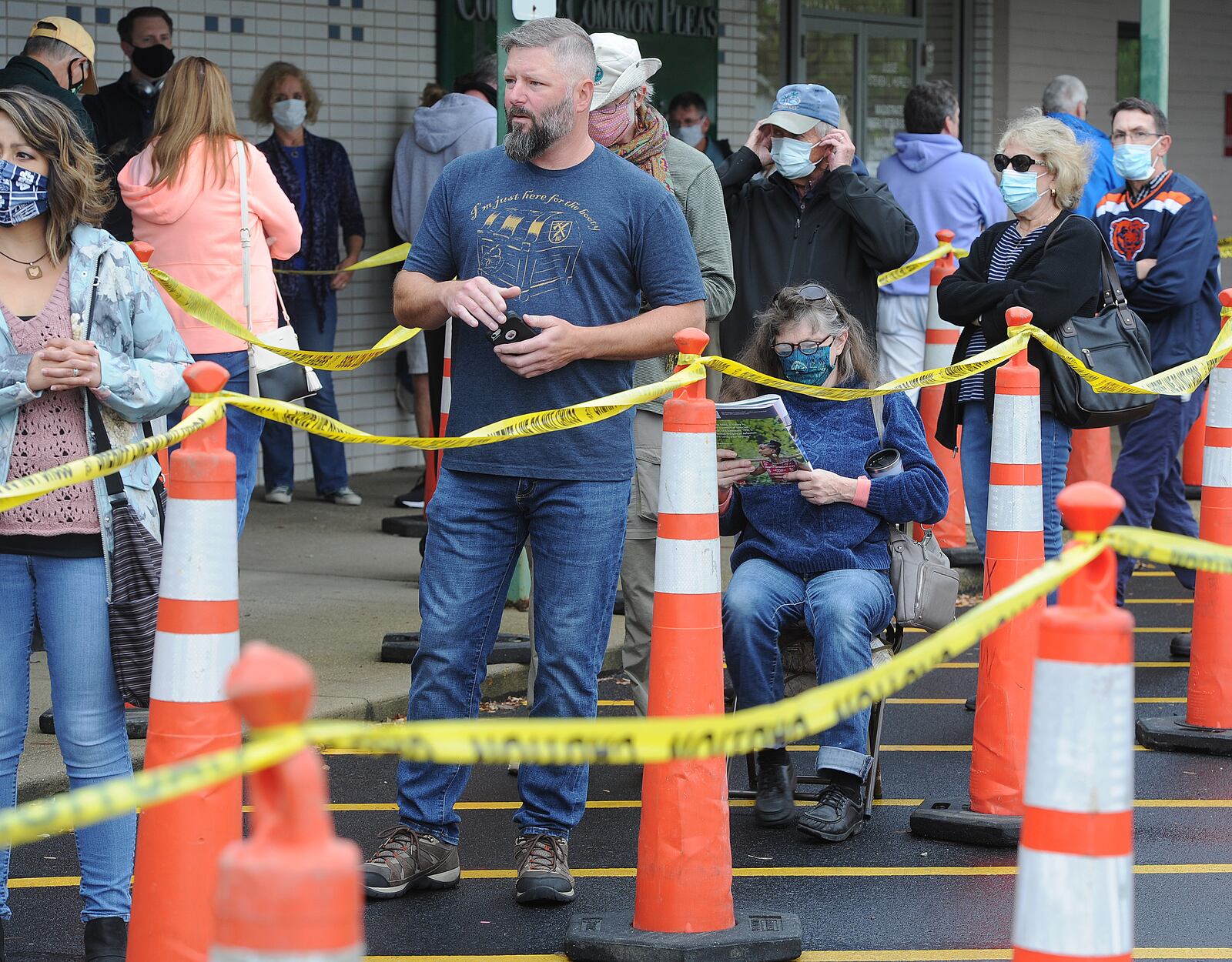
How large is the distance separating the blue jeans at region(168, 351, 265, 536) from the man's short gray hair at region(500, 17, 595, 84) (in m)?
2.29

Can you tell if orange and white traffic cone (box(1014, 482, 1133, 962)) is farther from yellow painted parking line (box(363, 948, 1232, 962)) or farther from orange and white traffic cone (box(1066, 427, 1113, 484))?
orange and white traffic cone (box(1066, 427, 1113, 484))

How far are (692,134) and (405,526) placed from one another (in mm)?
3850

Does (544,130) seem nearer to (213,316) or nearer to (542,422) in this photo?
(542,422)

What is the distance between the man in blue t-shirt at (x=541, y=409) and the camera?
14.6 feet

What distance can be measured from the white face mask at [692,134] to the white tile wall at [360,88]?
1.69 metres

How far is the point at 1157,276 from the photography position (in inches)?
299

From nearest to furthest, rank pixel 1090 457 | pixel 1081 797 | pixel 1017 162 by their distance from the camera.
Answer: pixel 1081 797
pixel 1017 162
pixel 1090 457

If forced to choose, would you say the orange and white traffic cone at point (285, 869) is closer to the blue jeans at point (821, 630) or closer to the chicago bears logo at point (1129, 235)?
the blue jeans at point (821, 630)

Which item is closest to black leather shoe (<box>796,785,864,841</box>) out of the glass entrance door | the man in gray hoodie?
the man in gray hoodie

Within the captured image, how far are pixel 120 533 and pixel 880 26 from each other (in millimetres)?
13338

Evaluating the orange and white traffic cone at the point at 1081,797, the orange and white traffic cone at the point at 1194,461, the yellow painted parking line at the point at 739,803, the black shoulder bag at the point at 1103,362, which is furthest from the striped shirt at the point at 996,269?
the orange and white traffic cone at the point at 1194,461

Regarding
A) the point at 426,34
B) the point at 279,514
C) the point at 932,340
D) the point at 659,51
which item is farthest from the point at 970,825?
the point at 659,51

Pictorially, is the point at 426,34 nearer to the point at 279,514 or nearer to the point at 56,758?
the point at 279,514

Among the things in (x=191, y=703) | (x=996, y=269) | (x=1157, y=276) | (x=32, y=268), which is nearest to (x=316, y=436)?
(x=1157, y=276)
